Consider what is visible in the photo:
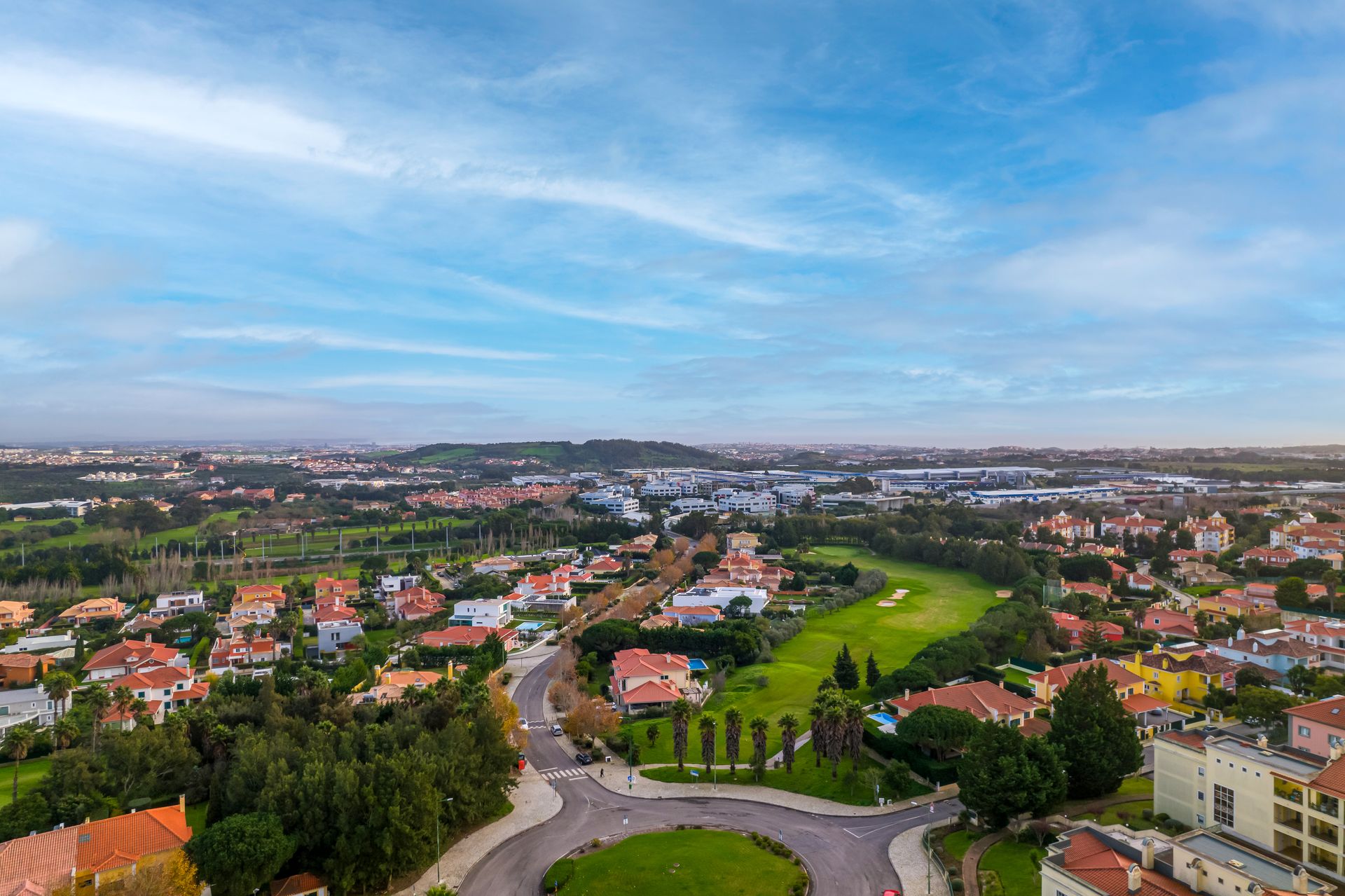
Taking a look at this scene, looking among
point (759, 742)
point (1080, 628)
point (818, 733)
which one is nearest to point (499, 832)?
point (759, 742)

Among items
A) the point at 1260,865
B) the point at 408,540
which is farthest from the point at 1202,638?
the point at 408,540

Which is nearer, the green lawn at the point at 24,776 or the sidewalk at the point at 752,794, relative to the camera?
the sidewalk at the point at 752,794

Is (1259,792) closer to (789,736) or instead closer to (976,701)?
(976,701)

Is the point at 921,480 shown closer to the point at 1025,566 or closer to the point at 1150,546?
the point at 1150,546

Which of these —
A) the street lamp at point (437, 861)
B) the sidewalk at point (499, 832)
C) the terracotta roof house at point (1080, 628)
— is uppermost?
the terracotta roof house at point (1080, 628)

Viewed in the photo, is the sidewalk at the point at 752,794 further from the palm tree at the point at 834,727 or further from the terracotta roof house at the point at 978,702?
the terracotta roof house at the point at 978,702

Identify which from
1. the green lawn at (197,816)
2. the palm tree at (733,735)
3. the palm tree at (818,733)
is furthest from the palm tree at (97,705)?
the palm tree at (818,733)
